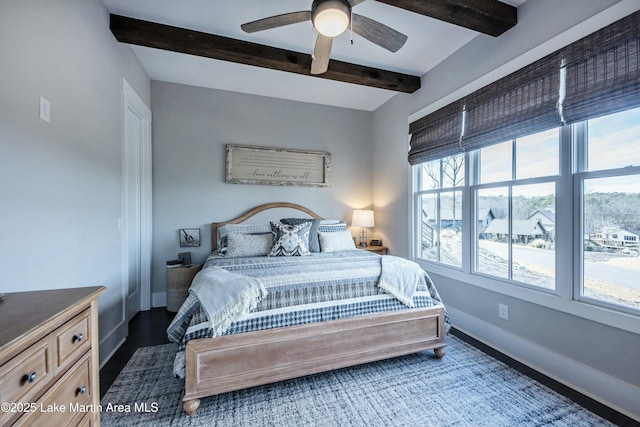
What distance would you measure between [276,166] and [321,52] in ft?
6.65

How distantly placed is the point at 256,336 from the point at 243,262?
0.95m

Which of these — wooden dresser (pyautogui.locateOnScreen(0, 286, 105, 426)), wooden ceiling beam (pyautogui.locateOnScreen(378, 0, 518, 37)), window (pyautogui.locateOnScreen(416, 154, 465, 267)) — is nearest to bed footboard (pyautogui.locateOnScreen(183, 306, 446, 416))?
wooden dresser (pyautogui.locateOnScreen(0, 286, 105, 426))

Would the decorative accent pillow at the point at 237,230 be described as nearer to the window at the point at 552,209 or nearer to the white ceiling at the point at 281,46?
the white ceiling at the point at 281,46

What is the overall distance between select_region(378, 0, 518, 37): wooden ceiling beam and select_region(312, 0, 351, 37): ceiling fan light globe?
0.52 m

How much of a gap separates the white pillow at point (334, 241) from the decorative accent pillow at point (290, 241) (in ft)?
0.93

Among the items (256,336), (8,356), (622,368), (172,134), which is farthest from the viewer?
(172,134)

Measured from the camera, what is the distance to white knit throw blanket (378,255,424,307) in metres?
2.12

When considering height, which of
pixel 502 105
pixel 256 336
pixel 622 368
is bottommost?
pixel 622 368

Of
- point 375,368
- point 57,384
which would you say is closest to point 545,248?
point 375,368

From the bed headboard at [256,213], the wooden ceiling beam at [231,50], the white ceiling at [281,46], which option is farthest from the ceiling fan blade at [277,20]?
the bed headboard at [256,213]

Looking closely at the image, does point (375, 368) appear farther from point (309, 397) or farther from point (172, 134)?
point (172, 134)

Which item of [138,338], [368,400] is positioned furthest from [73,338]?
[138,338]

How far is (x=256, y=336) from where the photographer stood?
1.73 m

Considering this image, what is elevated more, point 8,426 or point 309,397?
point 8,426
